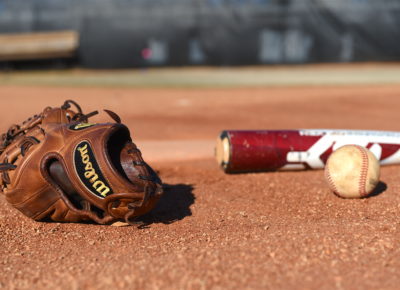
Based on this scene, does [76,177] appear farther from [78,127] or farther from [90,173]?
[78,127]

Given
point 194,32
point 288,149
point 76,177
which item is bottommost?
point 288,149

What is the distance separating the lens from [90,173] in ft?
10.5

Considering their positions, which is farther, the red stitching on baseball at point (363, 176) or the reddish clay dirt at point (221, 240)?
the red stitching on baseball at point (363, 176)

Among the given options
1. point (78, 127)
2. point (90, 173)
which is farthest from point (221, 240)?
point (78, 127)

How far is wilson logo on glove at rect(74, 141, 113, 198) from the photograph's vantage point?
10.4ft

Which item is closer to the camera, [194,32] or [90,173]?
[90,173]

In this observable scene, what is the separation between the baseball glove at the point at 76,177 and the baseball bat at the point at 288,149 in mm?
1356

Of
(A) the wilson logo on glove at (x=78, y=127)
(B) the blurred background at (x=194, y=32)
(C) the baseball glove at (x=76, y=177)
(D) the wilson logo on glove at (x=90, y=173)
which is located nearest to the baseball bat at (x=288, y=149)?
(C) the baseball glove at (x=76, y=177)

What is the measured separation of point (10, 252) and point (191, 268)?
112 cm

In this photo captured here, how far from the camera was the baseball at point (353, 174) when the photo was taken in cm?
385

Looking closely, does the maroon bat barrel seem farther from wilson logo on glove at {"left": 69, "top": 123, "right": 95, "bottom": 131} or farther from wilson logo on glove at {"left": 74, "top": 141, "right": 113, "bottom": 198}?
wilson logo on glove at {"left": 74, "top": 141, "right": 113, "bottom": 198}

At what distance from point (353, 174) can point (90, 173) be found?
1.92 m

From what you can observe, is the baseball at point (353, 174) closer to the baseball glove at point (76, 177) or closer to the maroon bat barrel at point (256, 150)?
the maroon bat barrel at point (256, 150)

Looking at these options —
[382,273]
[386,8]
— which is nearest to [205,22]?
[386,8]
